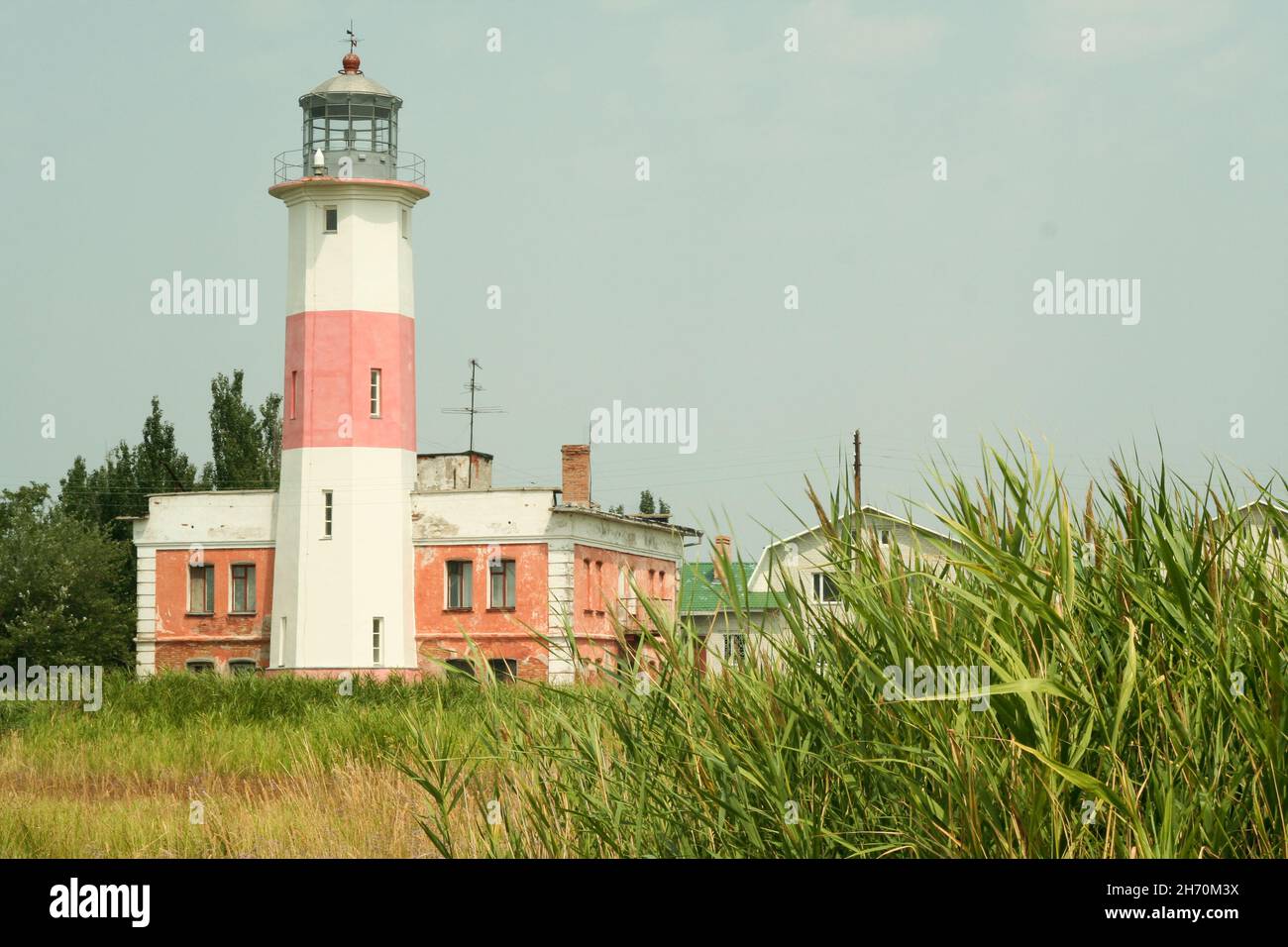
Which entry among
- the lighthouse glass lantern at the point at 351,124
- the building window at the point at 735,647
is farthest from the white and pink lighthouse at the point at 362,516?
the building window at the point at 735,647

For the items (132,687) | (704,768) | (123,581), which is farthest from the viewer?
(123,581)

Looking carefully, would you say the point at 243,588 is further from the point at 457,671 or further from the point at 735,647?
the point at 735,647

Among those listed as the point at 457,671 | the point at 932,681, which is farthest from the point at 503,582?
the point at 932,681

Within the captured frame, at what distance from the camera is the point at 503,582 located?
42.1 meters

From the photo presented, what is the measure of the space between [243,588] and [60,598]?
7.72 meters

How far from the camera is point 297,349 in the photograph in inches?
1620

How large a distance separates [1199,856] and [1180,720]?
478mm

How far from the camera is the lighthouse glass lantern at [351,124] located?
41438 mm

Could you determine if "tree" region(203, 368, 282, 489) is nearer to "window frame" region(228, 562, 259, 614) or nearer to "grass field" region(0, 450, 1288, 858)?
"window frame" region(228, 562, 259, 614)

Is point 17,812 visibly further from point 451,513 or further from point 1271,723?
point 451,513

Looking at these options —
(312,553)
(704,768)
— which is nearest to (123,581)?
(312,553)

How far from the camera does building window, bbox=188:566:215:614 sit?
4372 centimetres

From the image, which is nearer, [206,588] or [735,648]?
[735,648]

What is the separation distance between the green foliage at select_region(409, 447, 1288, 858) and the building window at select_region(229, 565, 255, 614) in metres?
36.0
